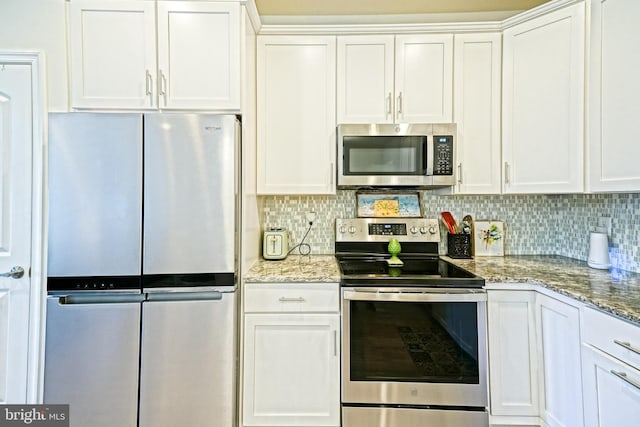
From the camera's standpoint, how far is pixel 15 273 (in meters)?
1.66

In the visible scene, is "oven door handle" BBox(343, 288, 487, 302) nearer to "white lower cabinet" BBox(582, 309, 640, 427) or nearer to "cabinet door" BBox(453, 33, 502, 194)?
"white lower cabinet" BBox(582, 309, 640, 427)

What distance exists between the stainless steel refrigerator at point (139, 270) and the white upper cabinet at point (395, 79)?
90 cm

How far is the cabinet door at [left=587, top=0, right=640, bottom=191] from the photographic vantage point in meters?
1.43

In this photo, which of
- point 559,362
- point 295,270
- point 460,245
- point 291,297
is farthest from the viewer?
point 460,245

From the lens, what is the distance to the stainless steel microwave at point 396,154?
6.41 ft

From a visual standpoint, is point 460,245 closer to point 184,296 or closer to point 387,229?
point 387,229

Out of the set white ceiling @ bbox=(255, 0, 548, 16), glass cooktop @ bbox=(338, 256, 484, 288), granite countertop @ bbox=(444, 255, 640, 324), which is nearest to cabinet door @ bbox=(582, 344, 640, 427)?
granite countertop @ bbox=(444, 255, 640, 324)

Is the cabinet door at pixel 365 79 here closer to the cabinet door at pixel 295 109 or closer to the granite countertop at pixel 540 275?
the cabinet door at pixel 295 109

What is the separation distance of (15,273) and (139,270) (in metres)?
0.72

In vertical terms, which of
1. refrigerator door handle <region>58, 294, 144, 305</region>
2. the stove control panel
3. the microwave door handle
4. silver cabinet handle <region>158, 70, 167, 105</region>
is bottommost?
refrigerator door handle <region>58, 294, 144, 305</region>

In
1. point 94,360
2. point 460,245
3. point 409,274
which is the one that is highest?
point 460,245

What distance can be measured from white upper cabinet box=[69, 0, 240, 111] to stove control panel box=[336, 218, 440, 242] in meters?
1.13

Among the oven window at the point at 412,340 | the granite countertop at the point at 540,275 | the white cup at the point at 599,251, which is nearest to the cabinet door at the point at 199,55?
the granite countertop at the point at 540,275

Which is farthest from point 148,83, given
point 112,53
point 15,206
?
point 15,206
